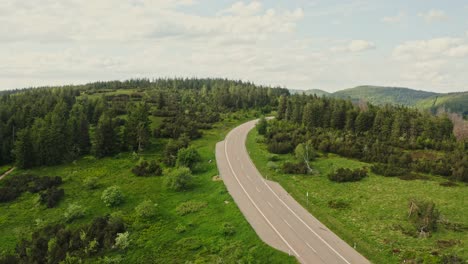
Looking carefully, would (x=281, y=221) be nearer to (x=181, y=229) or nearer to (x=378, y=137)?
(x=181, y=229)

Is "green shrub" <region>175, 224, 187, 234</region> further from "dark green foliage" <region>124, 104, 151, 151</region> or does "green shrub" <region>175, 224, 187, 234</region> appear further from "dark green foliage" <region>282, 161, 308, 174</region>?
"dark green foliage" <region>124, 104, 151, 151</region>

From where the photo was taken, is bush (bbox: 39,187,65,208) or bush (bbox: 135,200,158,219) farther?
bush (bbox: 39,187,65,208)

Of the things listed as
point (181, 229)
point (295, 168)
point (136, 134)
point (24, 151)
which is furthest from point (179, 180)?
point (24, 151)

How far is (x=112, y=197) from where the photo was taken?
5512cm

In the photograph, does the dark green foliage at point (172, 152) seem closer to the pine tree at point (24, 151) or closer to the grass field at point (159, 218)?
the grass field at point (159, 218)

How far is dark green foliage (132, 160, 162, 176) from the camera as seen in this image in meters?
70.5

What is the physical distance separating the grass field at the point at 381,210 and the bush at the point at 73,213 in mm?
33835

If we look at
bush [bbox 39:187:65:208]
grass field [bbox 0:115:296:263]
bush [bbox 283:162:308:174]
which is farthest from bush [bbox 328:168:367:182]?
bush [bbox 39:187:65:208]

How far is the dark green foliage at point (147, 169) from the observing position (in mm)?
70506

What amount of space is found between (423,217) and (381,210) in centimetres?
642

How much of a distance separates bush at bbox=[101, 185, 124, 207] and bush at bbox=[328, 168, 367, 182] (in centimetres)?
3840

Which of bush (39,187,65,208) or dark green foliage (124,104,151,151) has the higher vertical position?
dark green foliage (124,104,151,151)

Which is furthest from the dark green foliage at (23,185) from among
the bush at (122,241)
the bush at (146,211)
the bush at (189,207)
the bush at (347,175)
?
the bush at (347,175)

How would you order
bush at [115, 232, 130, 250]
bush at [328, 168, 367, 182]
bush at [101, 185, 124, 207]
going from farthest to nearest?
bush at [328, 168, 367, 182] → bush at [101, 185, 124, 207] → bush at [115, 232, 130, 250]
